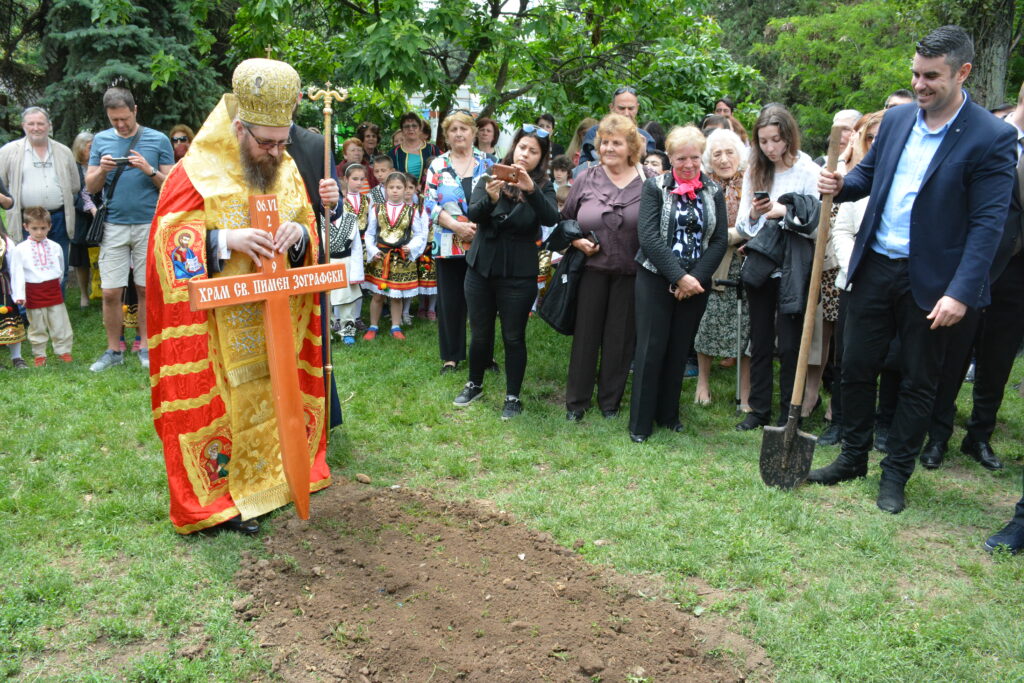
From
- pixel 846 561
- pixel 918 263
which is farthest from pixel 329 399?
pixel 918 263

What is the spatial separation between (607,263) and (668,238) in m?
0.58

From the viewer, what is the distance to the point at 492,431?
6238 mm

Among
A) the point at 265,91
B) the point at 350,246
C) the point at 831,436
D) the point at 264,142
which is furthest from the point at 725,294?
the point at 265,91

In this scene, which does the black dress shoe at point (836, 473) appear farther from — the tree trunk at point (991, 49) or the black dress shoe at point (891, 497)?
the tree trunk at point (991, 49)

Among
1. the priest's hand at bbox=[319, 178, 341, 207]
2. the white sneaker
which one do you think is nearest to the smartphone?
the priest's hand at bbox=[319, 178, 341, 207]

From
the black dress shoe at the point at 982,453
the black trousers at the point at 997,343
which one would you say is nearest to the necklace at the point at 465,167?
the black trousers at the point at 997,343

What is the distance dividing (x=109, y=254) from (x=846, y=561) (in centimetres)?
646

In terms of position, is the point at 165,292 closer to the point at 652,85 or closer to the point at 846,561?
the point at 846,561

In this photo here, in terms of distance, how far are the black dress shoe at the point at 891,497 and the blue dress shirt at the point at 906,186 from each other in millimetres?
1351

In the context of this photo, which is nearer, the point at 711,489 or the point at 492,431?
the point at 711,489

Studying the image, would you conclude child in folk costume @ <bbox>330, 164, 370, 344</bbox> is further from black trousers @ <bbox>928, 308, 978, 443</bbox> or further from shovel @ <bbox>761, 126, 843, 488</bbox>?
black trousers @ <bbox>928, 308, 978, 443</bbox>

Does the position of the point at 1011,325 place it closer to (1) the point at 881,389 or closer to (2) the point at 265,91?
(1) the point at 881,389

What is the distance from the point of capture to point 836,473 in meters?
5.34

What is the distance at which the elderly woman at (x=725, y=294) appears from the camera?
6703 millimetres
